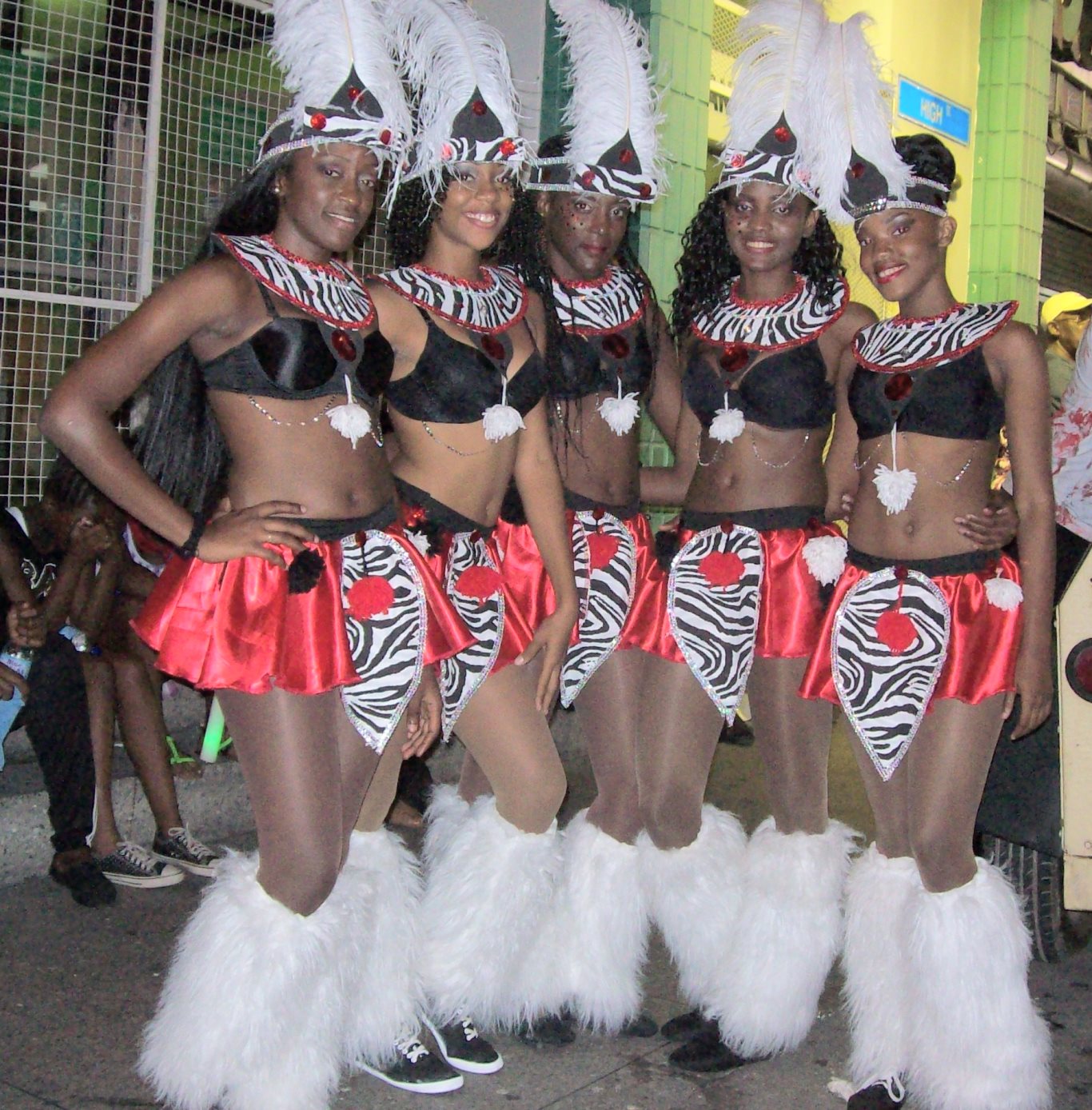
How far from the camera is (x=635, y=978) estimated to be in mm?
3303

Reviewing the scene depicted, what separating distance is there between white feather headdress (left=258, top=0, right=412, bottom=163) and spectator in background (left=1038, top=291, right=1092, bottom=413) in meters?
3.57

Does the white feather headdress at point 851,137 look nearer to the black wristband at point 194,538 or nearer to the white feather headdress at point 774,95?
the white feather headdress at point 774,95

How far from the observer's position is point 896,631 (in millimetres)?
2885

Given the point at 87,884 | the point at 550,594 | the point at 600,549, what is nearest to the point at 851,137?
the point at 600,549

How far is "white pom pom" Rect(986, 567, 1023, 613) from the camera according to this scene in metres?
2.85

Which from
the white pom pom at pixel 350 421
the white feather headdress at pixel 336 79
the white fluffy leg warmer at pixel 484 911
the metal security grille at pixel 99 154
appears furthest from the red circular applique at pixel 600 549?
the metal security grille at pixel 99 154

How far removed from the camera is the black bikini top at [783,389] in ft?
10.7

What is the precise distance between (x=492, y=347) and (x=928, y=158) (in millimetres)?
1117

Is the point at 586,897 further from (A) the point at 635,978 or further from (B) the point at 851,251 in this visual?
(B) the point at 851,251

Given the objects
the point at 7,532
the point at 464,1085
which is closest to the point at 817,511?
the point at 464,1085

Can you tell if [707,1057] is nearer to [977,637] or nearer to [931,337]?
[977,637]

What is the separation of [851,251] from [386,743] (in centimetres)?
704

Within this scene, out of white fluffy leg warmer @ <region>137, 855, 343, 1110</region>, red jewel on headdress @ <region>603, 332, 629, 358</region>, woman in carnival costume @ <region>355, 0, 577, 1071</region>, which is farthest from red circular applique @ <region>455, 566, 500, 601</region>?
white fluffy leg warmer @ <region>137, 855, 343, 1110</region>

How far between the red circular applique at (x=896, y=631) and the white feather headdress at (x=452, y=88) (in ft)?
4.46
